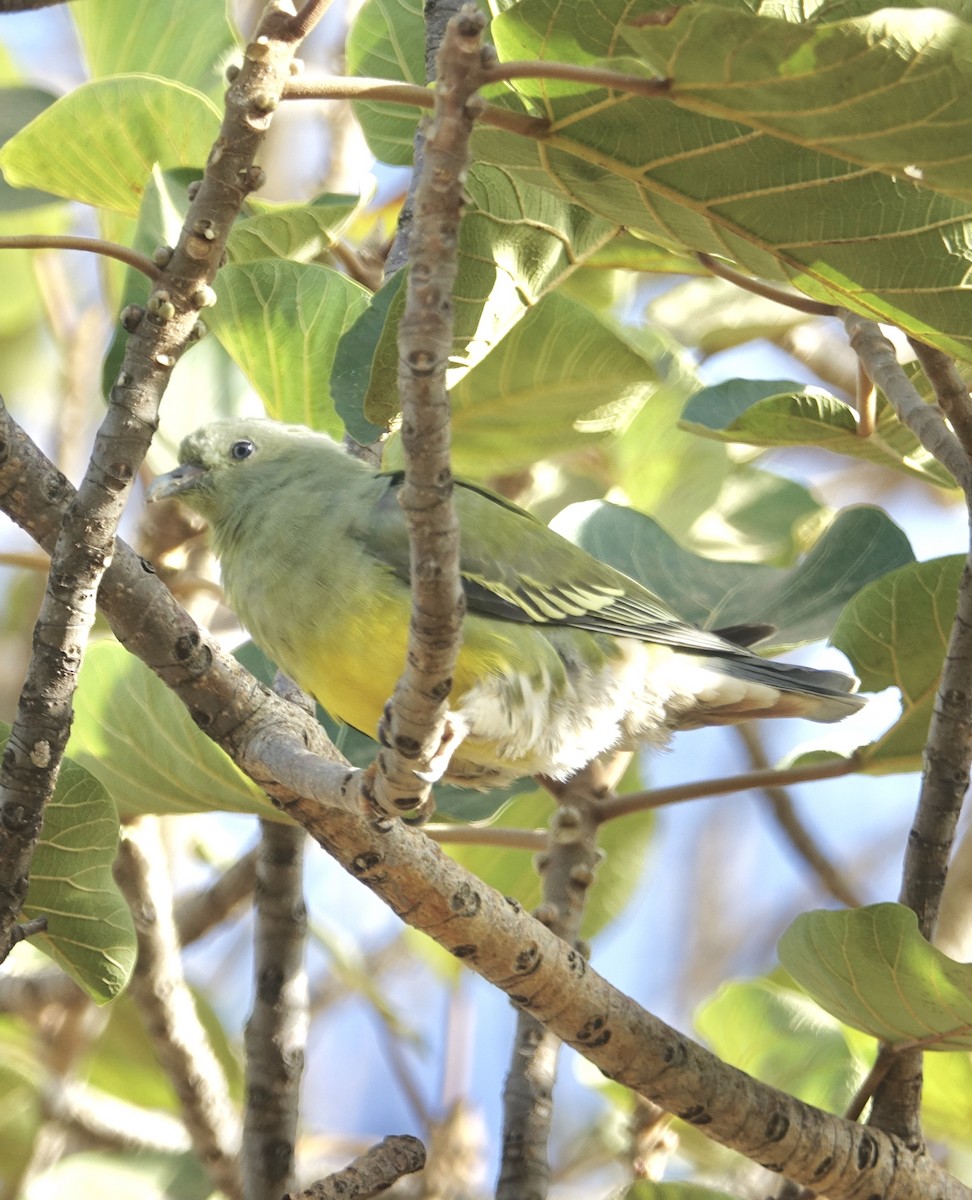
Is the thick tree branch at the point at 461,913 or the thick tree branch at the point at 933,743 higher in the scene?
the thick tree branch at the point at 933,743

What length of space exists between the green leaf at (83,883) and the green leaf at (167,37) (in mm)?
1609

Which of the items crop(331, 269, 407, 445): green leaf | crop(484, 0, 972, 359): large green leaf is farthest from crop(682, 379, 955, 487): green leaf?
crop(331, 269, 407, 445): green leaf

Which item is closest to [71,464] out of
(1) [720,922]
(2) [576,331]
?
(2) [576,331]

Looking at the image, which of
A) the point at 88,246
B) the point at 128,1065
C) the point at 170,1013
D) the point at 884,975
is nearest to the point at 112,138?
the point at 88,246

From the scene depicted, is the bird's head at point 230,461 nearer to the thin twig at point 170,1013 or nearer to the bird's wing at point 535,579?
the bird's wing at point 535,579

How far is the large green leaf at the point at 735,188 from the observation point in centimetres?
162

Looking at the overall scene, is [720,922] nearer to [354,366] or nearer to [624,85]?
[354,366]

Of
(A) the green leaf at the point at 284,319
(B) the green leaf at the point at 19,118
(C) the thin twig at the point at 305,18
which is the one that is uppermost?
(B) the green leaf at the point at 19,118

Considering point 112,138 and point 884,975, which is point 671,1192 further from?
point 112,138

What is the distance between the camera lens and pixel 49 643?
1.62 meters

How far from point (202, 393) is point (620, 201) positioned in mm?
1501

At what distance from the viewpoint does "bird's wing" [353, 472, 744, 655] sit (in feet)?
8.32

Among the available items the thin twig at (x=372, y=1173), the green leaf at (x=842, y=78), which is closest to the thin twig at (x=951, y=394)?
the green leaf at (x=842, y=78)

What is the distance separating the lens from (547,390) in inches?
107
